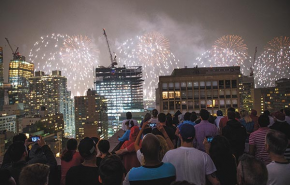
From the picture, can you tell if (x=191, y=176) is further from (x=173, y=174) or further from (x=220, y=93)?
(x=220, y=93)

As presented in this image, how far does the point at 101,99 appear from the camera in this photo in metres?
167

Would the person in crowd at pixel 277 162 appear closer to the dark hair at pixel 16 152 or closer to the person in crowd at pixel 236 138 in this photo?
the person in crowd at pixel 236 138

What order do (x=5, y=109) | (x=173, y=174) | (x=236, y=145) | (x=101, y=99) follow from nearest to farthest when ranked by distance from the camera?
(x=173, y=174) → (x=236, y=145) → (x=5, y=109) → (x=101, y=99)

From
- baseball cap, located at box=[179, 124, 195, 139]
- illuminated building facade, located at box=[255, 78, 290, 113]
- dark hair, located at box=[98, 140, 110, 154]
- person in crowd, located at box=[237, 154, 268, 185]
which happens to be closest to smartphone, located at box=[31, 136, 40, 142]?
dark hair, located at box=[98, 140, 110, 154]

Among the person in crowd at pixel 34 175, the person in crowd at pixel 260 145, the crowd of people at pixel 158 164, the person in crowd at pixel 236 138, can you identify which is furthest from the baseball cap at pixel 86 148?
the person in crowd at pixel 236 138

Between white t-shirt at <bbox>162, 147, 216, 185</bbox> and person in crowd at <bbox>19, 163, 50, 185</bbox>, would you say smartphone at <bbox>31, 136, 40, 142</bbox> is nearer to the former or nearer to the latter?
person in crowd at <bbox>19, 163, 50, 185</bbox>

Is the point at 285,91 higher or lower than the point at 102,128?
higher

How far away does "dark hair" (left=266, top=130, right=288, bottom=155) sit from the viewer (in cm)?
357

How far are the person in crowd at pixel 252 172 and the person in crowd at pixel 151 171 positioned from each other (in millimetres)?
945

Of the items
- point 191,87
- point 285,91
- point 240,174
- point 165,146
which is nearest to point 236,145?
point 165,146

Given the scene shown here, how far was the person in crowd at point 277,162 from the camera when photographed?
329 cm

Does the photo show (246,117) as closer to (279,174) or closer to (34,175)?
(279,174)

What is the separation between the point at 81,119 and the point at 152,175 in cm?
16038

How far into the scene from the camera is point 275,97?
126 meters
